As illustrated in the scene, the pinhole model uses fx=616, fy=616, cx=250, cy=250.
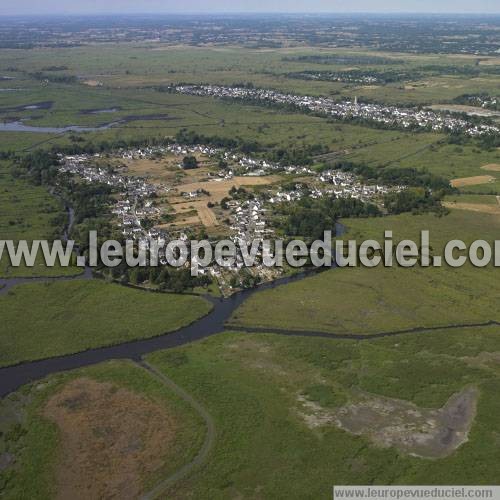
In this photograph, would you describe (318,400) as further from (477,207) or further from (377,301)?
(477,207)

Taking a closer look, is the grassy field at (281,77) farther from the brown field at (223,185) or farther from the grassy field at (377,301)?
the grassy field at (377,301)

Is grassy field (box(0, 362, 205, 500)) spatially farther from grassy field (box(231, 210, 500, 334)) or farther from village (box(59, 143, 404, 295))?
village (box(59, 143, 404, 295))

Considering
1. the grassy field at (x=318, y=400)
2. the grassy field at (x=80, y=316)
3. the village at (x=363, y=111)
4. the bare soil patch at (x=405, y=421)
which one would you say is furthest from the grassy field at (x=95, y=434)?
the village at (x=363, y=111)

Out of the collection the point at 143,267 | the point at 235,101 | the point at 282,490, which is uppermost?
the point at 235,101

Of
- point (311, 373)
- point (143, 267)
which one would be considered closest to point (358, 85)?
point (143, 267)

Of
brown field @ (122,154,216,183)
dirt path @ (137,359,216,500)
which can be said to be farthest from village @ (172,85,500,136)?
dirt path @ (137,359,216,500)

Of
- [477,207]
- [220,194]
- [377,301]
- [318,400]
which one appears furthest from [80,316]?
[477,207]

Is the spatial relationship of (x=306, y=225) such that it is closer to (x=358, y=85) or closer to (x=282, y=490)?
(x=282, y=490)
